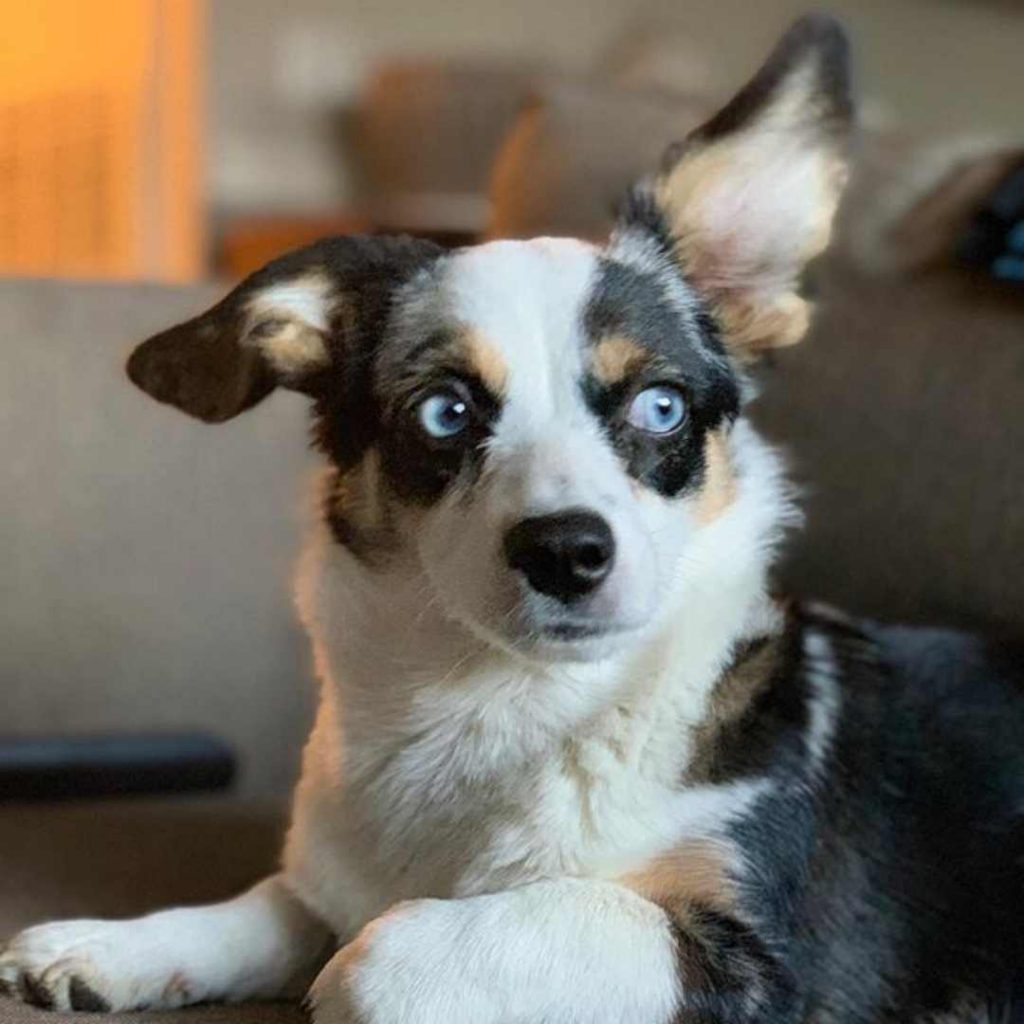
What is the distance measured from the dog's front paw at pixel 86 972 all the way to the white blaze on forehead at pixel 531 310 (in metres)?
0.51

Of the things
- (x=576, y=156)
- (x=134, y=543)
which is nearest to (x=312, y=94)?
(x=576, y=156)

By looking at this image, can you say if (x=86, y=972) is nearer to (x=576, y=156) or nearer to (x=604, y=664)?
(x=604, y=664)

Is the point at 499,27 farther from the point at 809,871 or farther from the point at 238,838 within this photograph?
the point at 809,871

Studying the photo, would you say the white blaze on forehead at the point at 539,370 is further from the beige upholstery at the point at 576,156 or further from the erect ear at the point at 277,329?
the beige upholstery at the point at 576,156

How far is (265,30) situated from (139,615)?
2.12m

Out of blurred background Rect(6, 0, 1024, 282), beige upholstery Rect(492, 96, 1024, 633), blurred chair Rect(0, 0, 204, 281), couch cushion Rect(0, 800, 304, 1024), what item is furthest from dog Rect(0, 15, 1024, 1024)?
blurred chair Rect(0, 0, 204, 281)

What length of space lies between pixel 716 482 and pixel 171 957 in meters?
0.57

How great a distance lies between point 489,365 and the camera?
1.25 m

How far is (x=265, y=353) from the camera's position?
1.36 m

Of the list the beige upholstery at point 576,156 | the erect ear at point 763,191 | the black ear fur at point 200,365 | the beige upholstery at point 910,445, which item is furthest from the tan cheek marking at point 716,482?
the beige upholstery at point 576,156

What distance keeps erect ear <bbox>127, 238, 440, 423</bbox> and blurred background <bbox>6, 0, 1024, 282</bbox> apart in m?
2.13

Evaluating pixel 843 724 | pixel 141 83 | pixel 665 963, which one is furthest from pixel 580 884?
pixel 141 83

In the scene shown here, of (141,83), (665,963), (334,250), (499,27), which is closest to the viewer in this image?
(665,963)

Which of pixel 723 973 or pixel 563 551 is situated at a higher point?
pixel 563 551
